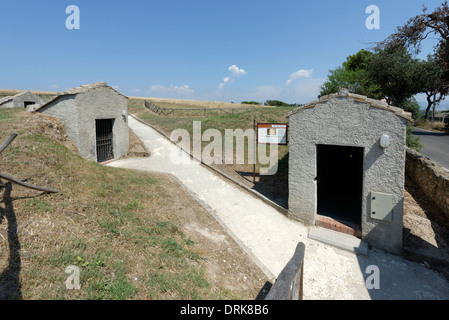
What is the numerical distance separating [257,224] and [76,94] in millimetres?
8935

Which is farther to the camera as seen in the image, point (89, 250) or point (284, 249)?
point (284, 249)

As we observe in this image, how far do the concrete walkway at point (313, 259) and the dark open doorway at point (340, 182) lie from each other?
4.77ft

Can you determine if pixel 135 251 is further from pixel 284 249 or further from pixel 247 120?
pixel 247 120

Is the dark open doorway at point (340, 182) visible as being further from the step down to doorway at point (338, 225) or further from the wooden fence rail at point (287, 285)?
the wooden fence rail at point (287, 285)

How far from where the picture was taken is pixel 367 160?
5777mm

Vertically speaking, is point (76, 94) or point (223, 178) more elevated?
point (76, 94)

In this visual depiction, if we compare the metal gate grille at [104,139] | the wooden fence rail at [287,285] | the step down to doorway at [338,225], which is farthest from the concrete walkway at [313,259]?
the metal gate grille at [104,139]

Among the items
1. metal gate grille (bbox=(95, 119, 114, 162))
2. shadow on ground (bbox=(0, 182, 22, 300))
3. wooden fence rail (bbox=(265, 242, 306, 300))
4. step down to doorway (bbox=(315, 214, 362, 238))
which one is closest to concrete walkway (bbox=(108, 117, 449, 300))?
step down to doorway (bbox=(315, 214, 362, 238))

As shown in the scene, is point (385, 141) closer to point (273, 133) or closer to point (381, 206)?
point (381, 206)

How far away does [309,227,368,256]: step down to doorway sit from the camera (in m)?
5.72

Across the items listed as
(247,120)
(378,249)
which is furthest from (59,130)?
(247,120)

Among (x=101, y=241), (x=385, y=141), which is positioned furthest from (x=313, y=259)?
(x=101, y=241)

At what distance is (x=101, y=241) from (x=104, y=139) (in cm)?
857
